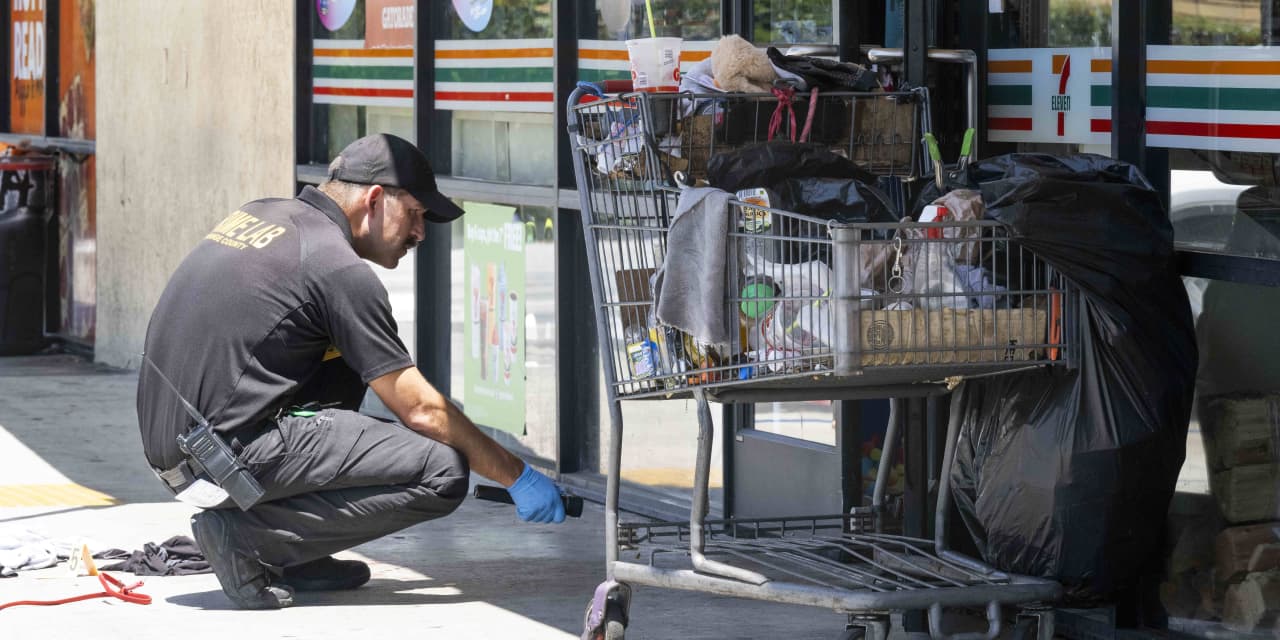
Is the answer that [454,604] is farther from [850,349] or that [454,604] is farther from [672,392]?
[850,349]

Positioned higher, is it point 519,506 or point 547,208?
point 547,208

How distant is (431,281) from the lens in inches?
346

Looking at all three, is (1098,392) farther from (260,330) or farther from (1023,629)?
(260,330)

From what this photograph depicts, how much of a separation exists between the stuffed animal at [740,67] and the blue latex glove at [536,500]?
52.9 inches

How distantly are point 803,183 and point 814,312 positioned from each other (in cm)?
45

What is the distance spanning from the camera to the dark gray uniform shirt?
17.9ft

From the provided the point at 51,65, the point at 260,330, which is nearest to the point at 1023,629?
the point at 260,330

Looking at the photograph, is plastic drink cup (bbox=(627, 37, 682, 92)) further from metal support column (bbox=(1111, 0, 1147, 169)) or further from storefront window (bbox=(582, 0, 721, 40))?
storefront window (bbox=(582, 0, 721, 40))

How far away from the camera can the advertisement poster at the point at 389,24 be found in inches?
343

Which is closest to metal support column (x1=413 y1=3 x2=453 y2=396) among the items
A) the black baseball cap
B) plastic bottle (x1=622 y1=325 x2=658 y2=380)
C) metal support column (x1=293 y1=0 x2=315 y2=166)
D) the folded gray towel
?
metal support column (x1=293 y1=0 x2=315 y2=166)

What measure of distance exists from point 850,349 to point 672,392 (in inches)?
26.9

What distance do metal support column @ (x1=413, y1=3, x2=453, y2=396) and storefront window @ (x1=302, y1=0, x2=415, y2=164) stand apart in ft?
0.57

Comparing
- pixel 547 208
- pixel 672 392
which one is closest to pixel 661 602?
pixel 672 392

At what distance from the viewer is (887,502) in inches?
219
